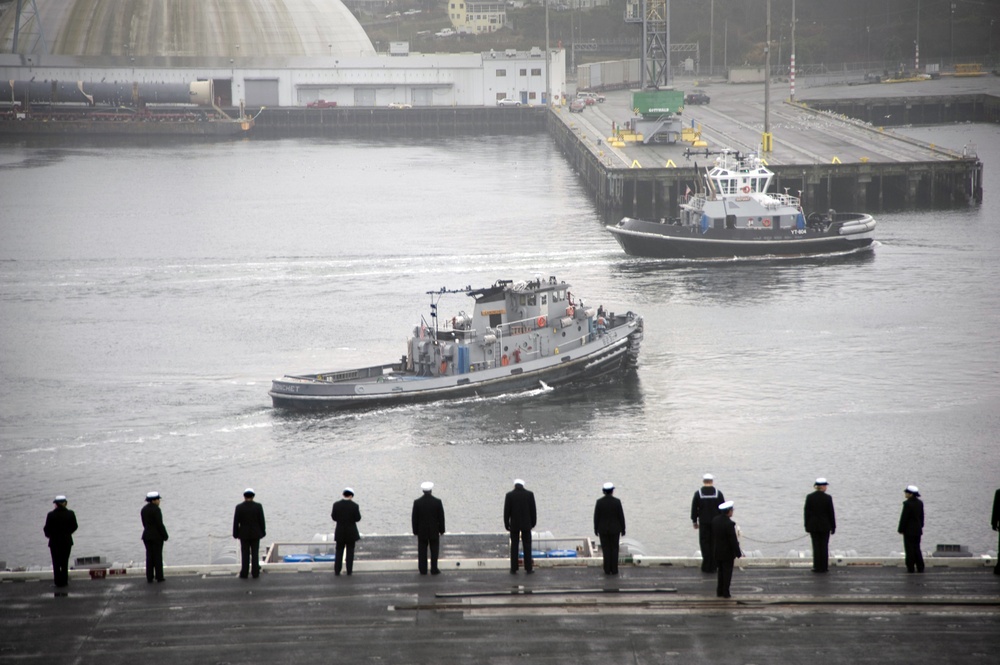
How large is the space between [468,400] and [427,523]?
21.2 meters

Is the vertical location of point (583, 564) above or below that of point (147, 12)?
below

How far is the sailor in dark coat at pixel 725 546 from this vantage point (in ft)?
57.2

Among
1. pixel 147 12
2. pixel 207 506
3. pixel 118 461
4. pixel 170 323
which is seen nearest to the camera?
pixel 207 506

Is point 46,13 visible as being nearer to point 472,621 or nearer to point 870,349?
point 870,349

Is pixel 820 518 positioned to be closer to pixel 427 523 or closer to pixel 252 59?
pixel 427 523

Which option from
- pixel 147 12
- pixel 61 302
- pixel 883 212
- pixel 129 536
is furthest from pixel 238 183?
pixel 129 536

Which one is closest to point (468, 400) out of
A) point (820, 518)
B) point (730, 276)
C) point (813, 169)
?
point (820, 518)

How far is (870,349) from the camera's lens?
1821 inches

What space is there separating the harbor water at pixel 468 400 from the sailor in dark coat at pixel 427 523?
7.62 m

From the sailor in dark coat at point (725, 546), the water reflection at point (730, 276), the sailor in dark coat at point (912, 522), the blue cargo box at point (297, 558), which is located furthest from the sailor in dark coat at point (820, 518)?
the water reflection at point (730, 276)

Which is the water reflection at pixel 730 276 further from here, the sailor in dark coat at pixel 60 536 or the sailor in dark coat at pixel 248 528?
the sailor in dark coat at pixel 60 536

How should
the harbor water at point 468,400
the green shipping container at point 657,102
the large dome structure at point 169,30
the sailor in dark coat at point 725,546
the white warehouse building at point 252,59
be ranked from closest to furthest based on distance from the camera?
the sailor in dark coat at point 725,546, the harbor water at point 468,400, the green shipping container at point 657,102, the white warehouse building at point 252,59, the large dome structure at point 169,30

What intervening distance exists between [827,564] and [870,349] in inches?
1136

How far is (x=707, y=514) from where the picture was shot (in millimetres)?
18781
